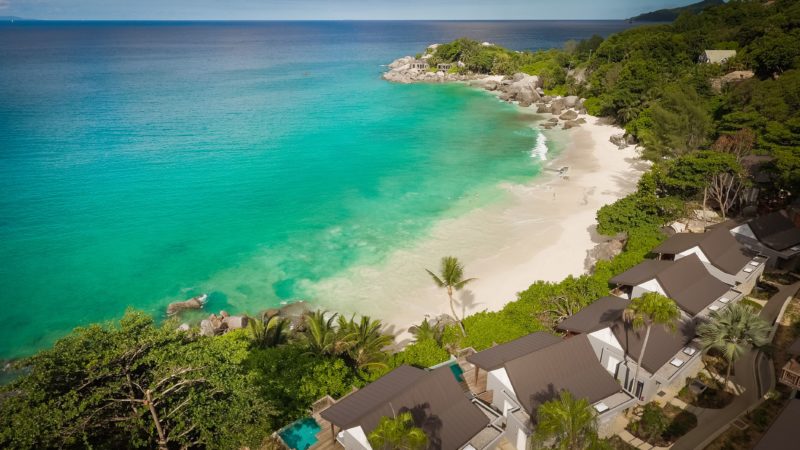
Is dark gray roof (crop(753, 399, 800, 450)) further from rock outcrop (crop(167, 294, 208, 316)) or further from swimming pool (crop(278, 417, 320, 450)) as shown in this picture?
rock outcrop (crop(167, 294, 208, 316))

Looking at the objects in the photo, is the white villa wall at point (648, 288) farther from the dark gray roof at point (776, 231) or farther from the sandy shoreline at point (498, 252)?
the dark gray roof at point (776, 231)

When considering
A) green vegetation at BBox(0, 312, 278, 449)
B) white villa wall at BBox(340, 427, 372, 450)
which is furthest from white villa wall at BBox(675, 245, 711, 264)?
green vegetation at BBox(0, 312, 278, 449)

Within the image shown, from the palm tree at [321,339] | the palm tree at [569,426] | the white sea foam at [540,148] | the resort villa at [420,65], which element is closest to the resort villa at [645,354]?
the palm tree at [569,426]

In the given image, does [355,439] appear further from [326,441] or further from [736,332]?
[736,332]

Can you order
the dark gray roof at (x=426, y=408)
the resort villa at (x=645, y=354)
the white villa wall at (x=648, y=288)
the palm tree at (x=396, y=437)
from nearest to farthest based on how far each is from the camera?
the palm tree at (x=396, y=437)
the dark gray roof at (x=426, y=408)
the resort villa at (x=645, y=354)
the white villa wall at (x=648, y=288)

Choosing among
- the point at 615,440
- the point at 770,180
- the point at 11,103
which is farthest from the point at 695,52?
the point at 11,103

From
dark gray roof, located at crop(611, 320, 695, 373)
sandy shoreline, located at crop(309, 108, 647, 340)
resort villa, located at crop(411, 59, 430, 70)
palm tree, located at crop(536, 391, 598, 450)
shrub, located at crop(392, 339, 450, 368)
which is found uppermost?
resort villa, located at crop(411, 59, 430, 70)

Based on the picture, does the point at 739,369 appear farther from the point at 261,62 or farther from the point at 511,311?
the point at 261,62
